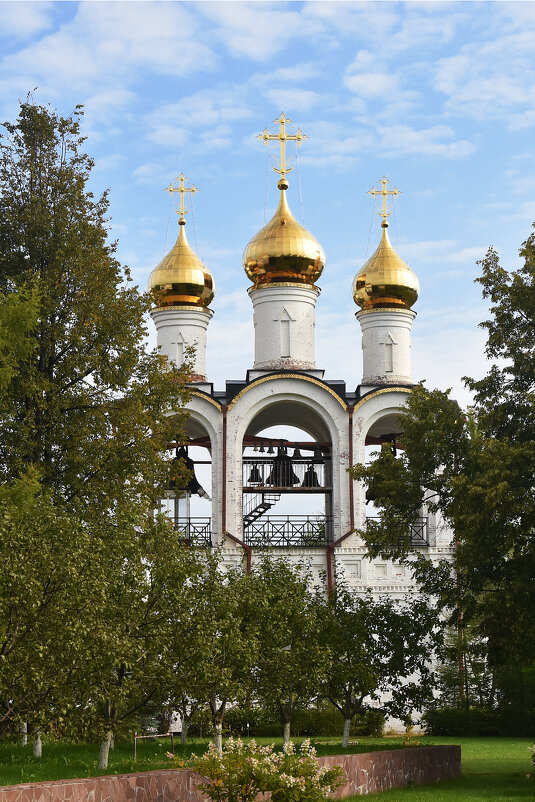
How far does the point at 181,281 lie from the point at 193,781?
18344 millimetres

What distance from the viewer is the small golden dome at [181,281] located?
2841cm

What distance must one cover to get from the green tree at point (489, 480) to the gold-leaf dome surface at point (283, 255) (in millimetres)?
9667

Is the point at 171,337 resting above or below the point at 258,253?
below

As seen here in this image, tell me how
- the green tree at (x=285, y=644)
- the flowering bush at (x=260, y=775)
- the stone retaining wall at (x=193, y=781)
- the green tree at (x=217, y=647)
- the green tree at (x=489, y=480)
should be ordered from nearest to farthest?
the stone retaining wall at (x=193, y=781) < the flowering bush at (x=260, y=775) < the green tree at (x=217, y=647) < the green tree at (x=489, y=480) < the green tree at (x=285, y=644)

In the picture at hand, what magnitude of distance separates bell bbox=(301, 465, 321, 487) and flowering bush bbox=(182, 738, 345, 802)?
51.6ft

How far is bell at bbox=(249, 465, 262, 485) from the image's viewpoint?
26.4 metres

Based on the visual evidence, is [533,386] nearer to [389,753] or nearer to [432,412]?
[432,412]

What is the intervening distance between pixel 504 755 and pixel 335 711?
5.12 meters

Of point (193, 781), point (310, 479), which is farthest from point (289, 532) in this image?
point (193, 781)

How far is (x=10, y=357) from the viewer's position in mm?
16062

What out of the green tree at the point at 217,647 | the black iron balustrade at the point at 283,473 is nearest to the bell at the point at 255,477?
the black iron balustrade at the point at 283,473

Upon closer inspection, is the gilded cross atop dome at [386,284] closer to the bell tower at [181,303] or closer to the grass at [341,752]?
the bell tower at [181,303]

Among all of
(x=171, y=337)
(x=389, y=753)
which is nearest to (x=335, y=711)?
(x=389, y=753)

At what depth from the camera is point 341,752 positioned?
1559 cm
